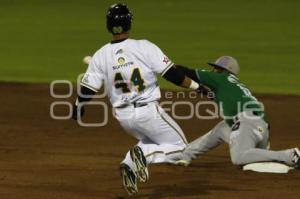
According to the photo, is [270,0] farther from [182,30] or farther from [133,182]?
[133,182]

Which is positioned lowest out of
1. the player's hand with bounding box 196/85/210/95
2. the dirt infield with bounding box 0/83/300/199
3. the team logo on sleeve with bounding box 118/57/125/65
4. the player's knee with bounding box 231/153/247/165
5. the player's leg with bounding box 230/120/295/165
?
the dirt infield with bounding box 0/83/300/199

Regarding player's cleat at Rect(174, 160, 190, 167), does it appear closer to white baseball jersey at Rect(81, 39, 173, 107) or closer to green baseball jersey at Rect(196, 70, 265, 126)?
green baseball jersey at Rect(196, 70, 265, 126)

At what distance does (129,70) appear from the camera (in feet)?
25.7

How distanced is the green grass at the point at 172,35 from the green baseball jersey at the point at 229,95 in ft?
17.5

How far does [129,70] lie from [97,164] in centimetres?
198

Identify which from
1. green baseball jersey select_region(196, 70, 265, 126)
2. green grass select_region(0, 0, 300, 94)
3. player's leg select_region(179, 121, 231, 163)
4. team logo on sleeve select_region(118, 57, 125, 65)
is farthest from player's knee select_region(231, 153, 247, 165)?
green grass select_region(0, 0, 300, 94)

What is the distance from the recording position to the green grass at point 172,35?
16.7 meters

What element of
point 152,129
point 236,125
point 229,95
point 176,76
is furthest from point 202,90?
point 152,129

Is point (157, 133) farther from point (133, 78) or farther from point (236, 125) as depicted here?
point (236, 125)

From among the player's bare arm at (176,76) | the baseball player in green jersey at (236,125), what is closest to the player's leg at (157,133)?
the player's bare arm at (176,76)

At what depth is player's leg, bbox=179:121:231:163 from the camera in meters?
9.35

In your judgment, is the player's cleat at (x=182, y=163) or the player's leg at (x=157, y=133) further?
the player's cleat at (x=182, y=163)

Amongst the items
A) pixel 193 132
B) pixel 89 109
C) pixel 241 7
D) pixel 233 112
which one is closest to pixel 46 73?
pixel 89 109

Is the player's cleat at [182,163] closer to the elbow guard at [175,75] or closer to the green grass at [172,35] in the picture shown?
the elbow guard at [175,75]
